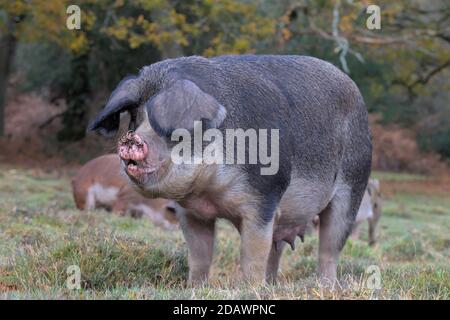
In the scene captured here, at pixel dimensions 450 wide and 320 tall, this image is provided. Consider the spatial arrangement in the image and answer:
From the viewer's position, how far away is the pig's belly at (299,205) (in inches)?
262

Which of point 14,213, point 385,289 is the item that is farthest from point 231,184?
point 14,213

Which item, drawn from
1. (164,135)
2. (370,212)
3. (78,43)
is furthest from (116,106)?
(78,43)

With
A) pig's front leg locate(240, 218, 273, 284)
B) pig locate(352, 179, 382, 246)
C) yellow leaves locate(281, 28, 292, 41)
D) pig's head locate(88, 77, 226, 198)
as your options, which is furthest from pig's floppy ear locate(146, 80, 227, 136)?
yellow leaves locate(281, 28, 292, 41)

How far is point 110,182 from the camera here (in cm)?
1466

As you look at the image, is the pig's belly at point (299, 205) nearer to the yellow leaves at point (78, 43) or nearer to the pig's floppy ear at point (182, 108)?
the pig's floppy ear at point (182, 108)

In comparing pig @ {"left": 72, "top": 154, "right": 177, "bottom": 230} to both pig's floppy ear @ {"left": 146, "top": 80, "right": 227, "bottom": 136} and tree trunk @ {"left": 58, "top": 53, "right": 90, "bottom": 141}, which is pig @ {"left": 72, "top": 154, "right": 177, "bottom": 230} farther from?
tree trunk @ {"left": 58, "top": 53, "right": 90, "bottom": 141}

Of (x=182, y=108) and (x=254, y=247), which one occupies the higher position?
(x=182, y=108)

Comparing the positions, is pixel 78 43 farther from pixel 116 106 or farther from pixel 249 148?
pixel 249 148

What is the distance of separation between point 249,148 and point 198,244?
113 centimetres

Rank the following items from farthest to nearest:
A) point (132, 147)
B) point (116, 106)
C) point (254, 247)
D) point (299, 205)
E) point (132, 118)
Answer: point (299, 205)
point (254, 247)
point (132, 118)
point (116, 106)
point (132, 147)

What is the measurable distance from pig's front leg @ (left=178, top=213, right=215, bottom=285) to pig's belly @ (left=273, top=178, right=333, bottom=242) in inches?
22.6

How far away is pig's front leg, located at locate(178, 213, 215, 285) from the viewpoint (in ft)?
21.7

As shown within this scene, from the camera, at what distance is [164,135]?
5441mm

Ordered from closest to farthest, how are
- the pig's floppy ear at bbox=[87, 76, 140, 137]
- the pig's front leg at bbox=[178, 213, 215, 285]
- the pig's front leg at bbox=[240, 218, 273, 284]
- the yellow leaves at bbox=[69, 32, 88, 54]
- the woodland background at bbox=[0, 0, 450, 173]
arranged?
1. the pig's floppy ear at bbox=[87, 76, 140, 137]
2. the pig's front leg at bbox=[240, 218, 273, 284]
3. the pig's front leg at bbox=[178, 213, 215, 285]
4. the woodland background at bbox=[0, 0, 450, 173]
5. the yellow leaves at bbox=[69, 32, 88, 54]
